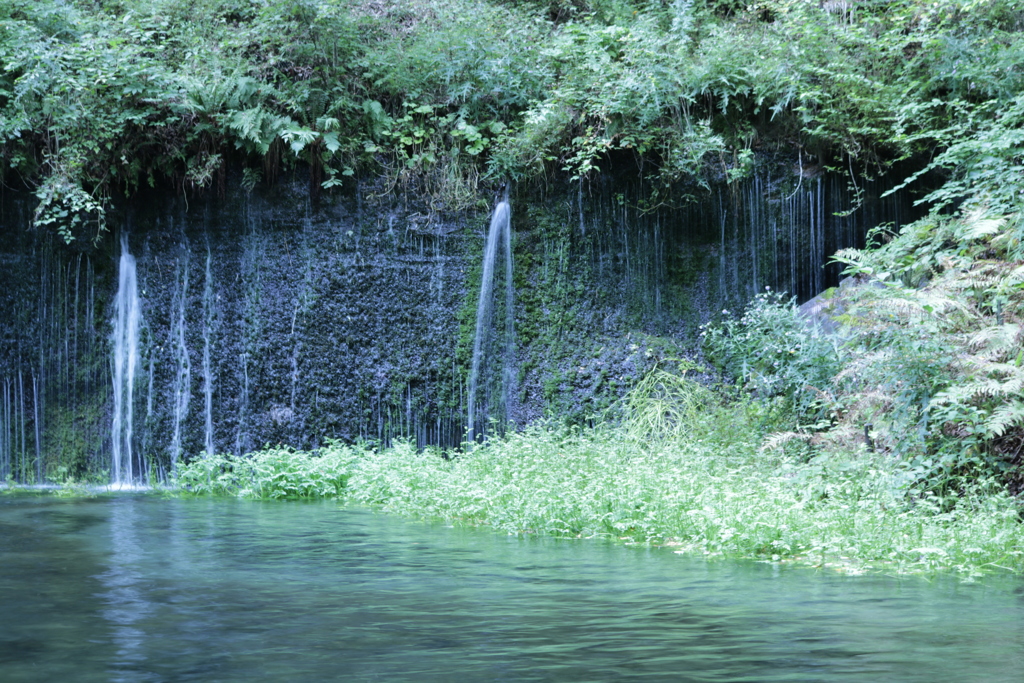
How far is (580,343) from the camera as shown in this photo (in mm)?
11945

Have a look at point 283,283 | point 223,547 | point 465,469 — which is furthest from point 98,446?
point 223,547

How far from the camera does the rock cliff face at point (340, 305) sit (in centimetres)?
1193

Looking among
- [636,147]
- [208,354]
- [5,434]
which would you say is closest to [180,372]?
[208,354]

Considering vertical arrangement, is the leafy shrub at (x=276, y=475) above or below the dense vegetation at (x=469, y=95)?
below

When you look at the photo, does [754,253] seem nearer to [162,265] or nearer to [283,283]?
[283,283]

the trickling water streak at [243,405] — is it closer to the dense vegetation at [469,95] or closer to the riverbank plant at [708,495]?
the riverbank plant at [708,495]

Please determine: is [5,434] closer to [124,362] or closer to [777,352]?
[124,362]

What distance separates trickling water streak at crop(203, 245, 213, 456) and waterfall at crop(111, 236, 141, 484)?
3.06 ft

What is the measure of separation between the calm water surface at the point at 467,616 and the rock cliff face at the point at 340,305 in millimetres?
5462

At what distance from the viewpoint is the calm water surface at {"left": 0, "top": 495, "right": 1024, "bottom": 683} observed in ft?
11.1

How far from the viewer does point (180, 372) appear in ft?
40.5

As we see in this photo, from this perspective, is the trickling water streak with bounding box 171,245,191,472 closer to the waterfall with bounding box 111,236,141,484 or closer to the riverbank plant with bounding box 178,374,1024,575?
the waterfall with bounding box 111,236,141,484

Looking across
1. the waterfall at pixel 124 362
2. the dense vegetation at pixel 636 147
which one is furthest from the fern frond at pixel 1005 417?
the waterfall at pixel 124 362

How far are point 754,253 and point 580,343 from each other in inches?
99.0
